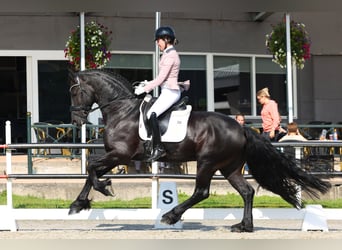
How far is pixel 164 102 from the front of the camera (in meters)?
8.26

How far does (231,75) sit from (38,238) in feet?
36.3

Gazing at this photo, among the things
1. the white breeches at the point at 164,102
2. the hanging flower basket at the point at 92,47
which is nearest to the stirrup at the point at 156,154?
the white breeches at the point at 164,102

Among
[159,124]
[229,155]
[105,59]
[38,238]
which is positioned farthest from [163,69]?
[105,59]

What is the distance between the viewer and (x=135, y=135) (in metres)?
8.33

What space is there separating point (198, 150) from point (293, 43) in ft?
24.5

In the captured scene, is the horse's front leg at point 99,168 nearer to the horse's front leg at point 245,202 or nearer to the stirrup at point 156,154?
the stirrup at point 156,154

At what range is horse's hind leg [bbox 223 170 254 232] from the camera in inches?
329

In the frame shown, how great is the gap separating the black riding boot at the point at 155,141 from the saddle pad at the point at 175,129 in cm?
9

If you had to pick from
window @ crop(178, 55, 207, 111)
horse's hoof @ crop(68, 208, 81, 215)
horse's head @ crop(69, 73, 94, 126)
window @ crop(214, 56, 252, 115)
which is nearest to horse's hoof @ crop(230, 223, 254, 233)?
horse's hoof @ crop(68, 208, 81, 215)

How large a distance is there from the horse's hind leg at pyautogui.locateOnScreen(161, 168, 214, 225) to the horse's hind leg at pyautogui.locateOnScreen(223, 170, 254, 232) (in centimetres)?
40

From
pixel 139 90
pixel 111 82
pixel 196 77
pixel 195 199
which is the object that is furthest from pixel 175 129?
pixel 196 77

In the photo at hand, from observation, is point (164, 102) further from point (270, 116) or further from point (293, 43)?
point (293, 43)

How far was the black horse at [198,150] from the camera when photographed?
27.2 feet

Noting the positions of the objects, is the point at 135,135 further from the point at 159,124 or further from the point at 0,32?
the point at 0,32
